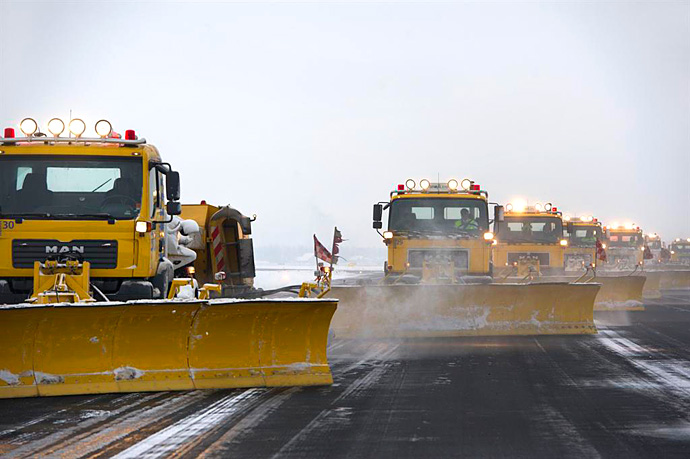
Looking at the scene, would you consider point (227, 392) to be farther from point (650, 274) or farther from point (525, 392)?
point (650, 274)

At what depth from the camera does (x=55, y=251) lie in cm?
995

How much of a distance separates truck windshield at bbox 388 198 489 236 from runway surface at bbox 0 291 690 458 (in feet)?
20.4

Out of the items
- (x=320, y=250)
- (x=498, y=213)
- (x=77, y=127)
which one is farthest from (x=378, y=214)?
(x=77, y=127)

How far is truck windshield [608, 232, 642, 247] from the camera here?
37688 millimetres

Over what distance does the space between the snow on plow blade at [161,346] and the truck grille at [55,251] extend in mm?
1732

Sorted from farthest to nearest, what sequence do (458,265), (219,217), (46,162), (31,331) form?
(458,265)
(219,217)
(46,162)
(31,331)

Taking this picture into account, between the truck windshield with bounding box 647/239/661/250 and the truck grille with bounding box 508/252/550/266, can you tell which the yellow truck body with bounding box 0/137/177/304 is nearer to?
Result: the truck grille with bounding box 508/252/550/266

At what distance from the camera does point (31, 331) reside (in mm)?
8289

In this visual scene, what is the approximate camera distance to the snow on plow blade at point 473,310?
1501 cm

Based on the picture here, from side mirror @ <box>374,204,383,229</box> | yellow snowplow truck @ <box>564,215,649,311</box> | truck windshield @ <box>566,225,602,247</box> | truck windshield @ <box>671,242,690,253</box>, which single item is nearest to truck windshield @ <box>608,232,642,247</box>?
yellow snowplow truck @ <box>564,215,649,311</box>

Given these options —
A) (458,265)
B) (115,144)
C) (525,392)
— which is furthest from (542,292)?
(115,144)

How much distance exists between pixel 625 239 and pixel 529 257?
1535 cm

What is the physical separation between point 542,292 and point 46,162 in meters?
8.31

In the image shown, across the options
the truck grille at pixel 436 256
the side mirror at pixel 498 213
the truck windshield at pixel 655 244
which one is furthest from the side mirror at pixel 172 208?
the truck windshield at pixel 655 244
